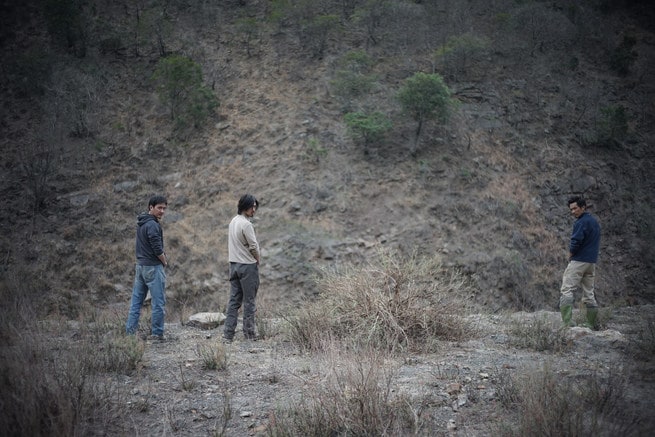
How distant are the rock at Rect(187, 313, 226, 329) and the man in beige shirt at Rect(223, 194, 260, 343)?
4.95 ft

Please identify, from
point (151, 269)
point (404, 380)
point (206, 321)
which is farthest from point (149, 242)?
point (404, 380)

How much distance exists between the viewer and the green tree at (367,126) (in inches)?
575

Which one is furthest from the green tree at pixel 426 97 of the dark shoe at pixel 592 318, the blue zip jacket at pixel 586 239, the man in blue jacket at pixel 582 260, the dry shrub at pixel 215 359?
the dry shrub at pixel 215 359

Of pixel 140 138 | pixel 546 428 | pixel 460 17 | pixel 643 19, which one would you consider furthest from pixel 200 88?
pixel 643 19

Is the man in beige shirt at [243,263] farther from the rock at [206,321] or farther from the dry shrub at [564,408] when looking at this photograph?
the dry shrub at [564,408]

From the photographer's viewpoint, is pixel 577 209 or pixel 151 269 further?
pixel 577 209

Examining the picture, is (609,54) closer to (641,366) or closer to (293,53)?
(293,53)

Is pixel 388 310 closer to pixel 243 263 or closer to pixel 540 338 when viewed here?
pixel 540 338

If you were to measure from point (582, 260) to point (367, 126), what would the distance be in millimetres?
9575

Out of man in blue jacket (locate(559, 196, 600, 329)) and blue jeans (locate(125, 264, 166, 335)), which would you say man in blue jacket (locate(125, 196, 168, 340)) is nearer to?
blue jeans (locate(125, 264, 166, 335))

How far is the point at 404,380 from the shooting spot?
4043 mm

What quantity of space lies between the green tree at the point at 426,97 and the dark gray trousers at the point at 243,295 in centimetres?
1102

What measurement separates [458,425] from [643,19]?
29.5m

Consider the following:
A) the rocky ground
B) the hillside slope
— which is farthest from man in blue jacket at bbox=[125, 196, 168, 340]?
the hillside slope
